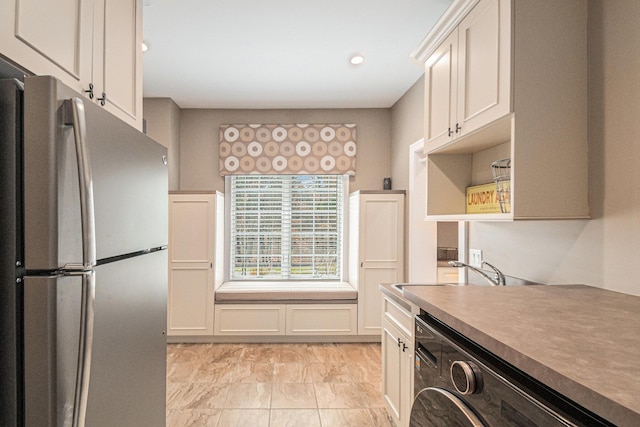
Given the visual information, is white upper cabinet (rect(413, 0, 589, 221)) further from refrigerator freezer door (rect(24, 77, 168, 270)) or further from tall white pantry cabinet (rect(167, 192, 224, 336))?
tall white pantry cabinet (rect(167, 192, 224, 336))

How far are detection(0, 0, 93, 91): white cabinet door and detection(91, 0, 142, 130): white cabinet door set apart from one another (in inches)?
3.2

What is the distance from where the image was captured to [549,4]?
1.51 metres

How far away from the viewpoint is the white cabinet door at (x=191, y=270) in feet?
12.3

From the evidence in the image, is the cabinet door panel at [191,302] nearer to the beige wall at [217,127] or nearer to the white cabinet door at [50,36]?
the beige wall at [217,127]

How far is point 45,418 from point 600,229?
6.00 feet

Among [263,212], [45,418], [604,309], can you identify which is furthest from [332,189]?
[45,418]

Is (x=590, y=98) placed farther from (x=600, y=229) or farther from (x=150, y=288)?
(x=150, y=288)

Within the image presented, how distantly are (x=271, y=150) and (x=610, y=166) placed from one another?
3341 mm

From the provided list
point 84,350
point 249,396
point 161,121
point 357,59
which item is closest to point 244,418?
point 249,396

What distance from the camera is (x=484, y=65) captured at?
5.49 ft

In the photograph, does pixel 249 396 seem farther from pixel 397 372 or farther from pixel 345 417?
pixel 397 372

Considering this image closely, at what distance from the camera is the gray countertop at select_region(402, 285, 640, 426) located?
641mm

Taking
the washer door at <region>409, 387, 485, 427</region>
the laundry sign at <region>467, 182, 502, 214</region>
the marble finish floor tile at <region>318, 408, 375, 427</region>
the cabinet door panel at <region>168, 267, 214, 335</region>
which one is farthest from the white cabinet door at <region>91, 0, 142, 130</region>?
the cabinet door panel at <region>168, 267, 214, 335</region>

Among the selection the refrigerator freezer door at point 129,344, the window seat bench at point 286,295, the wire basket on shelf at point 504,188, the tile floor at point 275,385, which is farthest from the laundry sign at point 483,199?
the window seat bench at point 286,295
